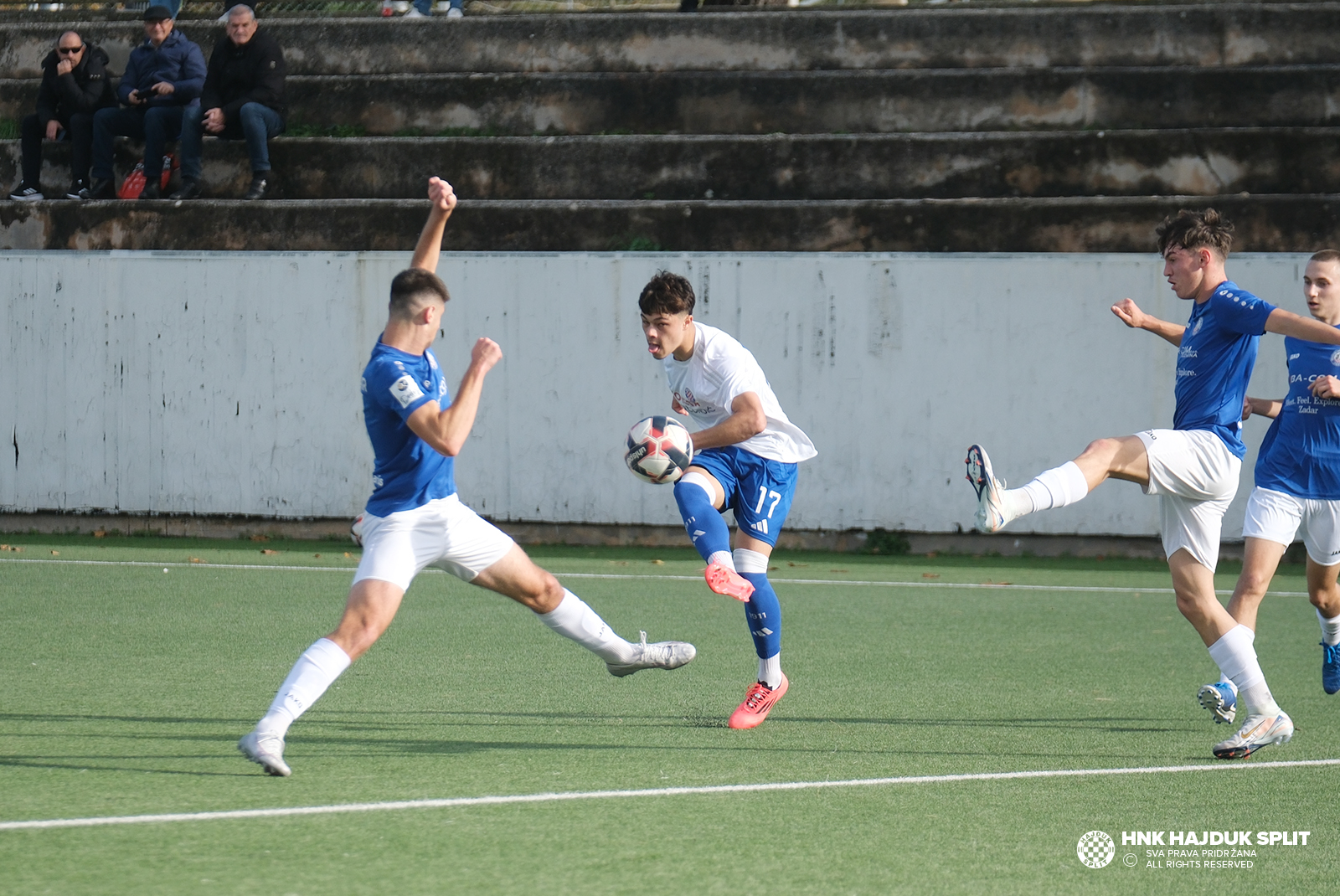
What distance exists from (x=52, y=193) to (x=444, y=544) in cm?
1295

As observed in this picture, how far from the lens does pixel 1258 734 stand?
5836mm

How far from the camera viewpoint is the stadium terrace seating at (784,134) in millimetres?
14578

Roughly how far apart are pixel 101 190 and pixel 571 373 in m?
5.95

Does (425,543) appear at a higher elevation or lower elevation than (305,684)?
higher

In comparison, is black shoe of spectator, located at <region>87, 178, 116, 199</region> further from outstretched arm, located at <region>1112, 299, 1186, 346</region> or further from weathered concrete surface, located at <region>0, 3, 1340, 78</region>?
outstretched arm, located at <region>1112, 299, 1186, 346</region>

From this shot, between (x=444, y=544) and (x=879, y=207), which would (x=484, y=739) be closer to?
(x=444, y=544)

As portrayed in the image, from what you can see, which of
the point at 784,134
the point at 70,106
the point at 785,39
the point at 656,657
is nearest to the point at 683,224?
the point at 784,134

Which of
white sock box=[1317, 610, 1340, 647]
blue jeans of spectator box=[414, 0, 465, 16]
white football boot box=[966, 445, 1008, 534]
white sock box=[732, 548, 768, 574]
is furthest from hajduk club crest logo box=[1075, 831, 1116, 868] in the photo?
blue jeans of spectator box=[414, 0, 465, 16]

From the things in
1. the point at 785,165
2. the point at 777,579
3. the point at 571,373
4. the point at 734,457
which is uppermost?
the point at 785,165

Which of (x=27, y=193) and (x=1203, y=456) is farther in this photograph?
(x=27, y=193)

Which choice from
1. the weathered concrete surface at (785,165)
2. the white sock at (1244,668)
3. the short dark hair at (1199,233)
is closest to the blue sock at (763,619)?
the white sock at (1244,668)

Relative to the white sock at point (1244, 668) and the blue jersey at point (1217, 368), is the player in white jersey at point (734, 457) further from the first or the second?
the white sock at point (1244, 668)

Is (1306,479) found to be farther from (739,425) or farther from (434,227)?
(434,227)

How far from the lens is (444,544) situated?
5516 mm
